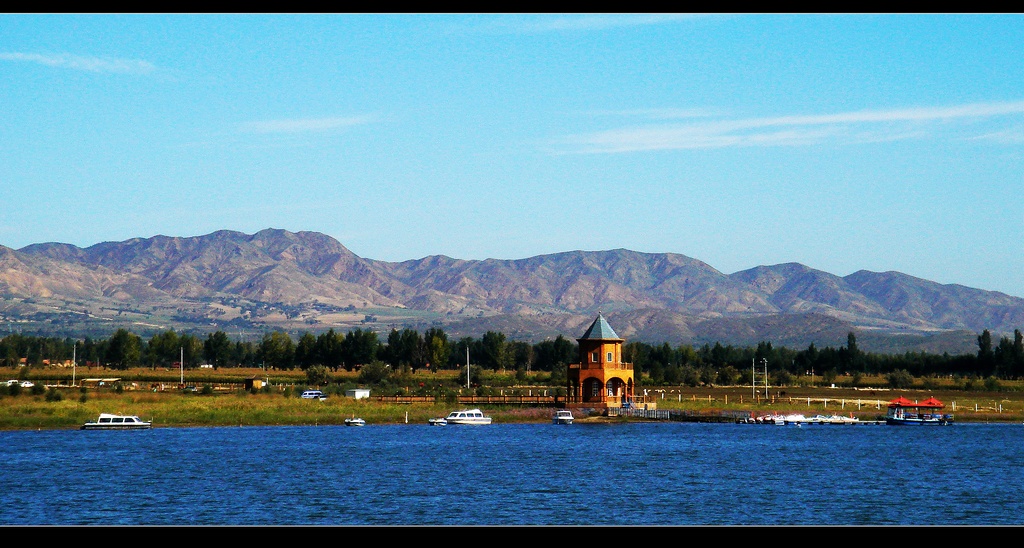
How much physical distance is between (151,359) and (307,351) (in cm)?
2210

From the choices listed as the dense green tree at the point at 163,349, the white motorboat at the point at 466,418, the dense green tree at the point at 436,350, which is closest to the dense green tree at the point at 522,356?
the dense green tree at the point at 436,350

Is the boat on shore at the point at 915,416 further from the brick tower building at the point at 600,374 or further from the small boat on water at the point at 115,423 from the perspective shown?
the small boat on water at the point at 115,423

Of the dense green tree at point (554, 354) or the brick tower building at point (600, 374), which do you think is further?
the dense green tree at point (554, 354)

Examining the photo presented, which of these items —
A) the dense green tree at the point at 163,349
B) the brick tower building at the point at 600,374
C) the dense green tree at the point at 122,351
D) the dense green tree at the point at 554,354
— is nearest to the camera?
the brick tower building at the point at 600,374

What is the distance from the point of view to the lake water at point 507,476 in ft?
144

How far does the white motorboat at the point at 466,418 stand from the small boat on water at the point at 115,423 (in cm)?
2148

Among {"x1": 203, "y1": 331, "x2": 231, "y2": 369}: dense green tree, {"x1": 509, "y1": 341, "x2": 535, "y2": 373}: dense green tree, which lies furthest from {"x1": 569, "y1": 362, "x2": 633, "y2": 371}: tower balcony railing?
{"x1": 203, "y1": 331, "x2": 231, "y2": 369}: dense green tree

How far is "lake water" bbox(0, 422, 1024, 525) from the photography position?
44.0m

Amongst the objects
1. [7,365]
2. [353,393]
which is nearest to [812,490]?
[353,393]

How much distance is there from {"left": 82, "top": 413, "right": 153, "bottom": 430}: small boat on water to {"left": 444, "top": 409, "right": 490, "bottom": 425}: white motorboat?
2148 cm

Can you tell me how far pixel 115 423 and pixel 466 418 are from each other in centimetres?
2445

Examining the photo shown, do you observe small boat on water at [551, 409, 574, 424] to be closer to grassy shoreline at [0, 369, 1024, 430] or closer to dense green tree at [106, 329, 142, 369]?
grassy shoreline at [0, 369, 1024, 430]

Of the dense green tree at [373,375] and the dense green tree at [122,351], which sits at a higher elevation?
the dense green tree at [122,351]

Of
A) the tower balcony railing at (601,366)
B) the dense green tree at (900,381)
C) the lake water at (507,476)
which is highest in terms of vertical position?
the tower balcony railing at (601,366)
